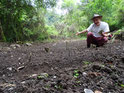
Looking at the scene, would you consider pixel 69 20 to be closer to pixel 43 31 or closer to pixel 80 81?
pixel 43 31

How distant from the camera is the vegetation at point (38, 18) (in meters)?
5.85

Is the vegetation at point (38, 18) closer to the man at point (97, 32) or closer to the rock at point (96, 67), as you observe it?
the man at point (97, 32)

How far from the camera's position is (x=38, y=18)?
9250mm

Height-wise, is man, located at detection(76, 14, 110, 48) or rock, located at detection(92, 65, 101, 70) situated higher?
man, located at detection(76, 14, 110, 48)

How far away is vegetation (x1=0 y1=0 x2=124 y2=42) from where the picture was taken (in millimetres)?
5848

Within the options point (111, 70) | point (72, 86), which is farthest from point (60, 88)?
point (111, 70)

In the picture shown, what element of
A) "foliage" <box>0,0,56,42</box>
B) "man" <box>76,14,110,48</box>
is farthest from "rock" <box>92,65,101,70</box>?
"foliage" <box>0,0,56,42</box>

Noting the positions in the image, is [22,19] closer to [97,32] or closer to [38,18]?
[38,18]

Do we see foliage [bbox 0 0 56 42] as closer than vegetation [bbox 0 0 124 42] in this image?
Yes

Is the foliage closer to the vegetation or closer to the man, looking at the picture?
the vegetation

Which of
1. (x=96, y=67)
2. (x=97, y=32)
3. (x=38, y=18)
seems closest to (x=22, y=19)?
(x=38, y=18)

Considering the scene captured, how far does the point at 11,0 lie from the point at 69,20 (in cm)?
1174

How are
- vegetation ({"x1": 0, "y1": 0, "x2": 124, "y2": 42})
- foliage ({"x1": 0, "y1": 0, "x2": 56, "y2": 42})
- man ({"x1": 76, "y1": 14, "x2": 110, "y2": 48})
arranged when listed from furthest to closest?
vegetation ({"x1": 0, "y1": 0, "x2": 124, "y2": 42}) → foliage ({"x1": 0, "y1": 0, "x2": 56, "y2": 42}) → man ({"x1": 76, "y1": 14, "x2": 110, "y2": 48})

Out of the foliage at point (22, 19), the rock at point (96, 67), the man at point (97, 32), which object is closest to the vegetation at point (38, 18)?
the foliage at point (22, 19)
